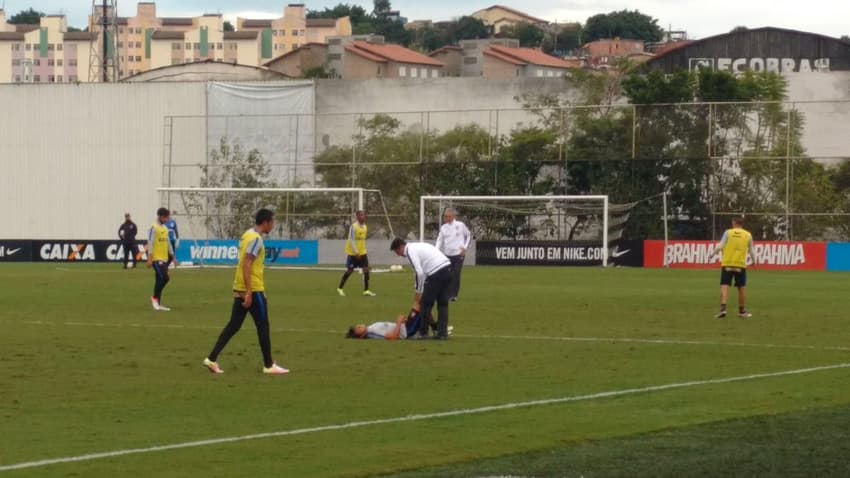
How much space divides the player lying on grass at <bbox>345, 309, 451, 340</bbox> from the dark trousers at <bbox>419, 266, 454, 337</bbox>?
0.35 feet

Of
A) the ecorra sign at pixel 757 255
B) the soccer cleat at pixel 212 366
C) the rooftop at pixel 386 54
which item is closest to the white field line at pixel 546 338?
the soccer cleat at pixel 212 366

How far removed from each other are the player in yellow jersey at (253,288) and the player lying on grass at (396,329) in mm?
4743

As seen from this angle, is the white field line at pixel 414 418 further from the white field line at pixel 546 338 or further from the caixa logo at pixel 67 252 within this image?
the caixa logo at pixel 67 252

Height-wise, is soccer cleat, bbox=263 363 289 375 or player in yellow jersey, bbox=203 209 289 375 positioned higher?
player in yellow jersey, bbox=203 209 289 375

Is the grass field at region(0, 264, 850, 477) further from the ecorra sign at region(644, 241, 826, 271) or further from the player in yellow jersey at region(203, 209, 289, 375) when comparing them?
the ecorra sign at region(644, 241, 826, 271)

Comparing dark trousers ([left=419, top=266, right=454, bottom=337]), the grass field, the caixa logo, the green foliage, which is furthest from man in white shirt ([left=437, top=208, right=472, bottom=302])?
the caixa logo

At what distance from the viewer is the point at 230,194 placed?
6631 centimetres

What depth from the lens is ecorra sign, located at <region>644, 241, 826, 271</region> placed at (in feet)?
176

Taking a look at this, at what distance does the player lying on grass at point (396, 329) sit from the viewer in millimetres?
21703

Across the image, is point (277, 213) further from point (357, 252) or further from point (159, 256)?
point (159, 256)

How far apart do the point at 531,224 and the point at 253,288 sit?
4572 centimetres

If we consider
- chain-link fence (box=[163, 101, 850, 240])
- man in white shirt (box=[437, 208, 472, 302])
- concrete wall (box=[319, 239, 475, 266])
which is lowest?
concrete wall (box=[319, 239, 475, 266])

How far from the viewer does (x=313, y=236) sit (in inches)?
2527

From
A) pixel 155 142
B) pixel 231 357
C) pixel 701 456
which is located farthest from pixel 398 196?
pixel 701 456
